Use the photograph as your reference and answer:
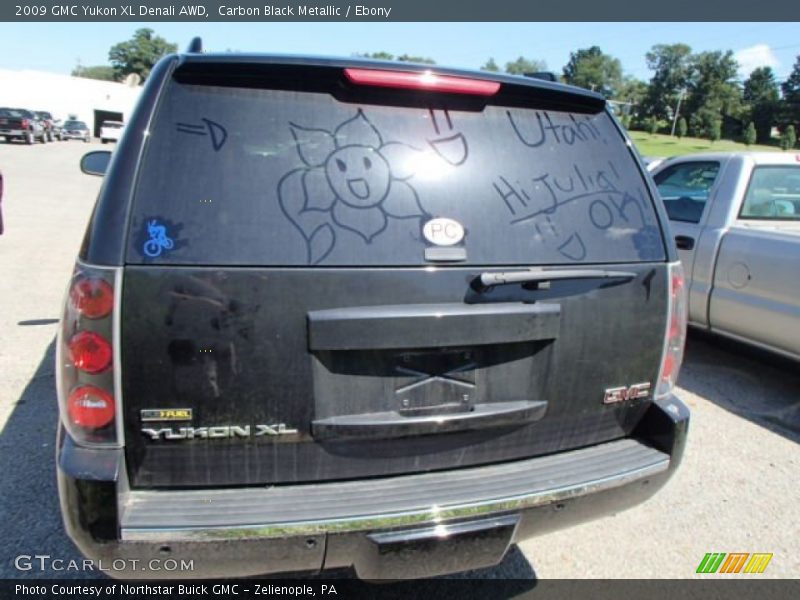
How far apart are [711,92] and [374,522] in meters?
123

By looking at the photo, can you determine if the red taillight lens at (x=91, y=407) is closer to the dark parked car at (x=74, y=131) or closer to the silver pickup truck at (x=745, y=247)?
the silver pickup truck at (x=745, y=247)

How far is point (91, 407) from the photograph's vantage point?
172cm

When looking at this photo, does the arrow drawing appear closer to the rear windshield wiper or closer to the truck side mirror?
the rear windshield wiper

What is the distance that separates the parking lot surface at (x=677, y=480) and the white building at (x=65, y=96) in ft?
201

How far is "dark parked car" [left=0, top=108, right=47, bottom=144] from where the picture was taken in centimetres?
3488

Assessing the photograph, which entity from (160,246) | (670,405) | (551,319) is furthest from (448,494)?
(160,246)

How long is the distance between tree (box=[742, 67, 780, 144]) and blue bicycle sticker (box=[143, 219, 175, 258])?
343 feet

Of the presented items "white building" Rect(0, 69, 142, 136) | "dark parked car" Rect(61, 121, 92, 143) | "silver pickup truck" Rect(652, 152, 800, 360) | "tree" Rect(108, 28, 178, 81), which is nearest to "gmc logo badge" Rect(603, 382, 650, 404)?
"silver pickup truck" Rect(652, 152, 800, 360)

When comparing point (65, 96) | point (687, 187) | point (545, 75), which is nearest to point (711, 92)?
point (65, 96)

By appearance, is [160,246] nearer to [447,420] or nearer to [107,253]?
[107,253]

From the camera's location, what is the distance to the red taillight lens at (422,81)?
1942 millimetres

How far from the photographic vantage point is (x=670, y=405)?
232 centimetres

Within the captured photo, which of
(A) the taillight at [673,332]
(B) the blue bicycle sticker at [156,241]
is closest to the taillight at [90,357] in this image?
(B) the blue bicycle sticker at [156,241]

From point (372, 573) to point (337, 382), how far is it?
0.60 meters
